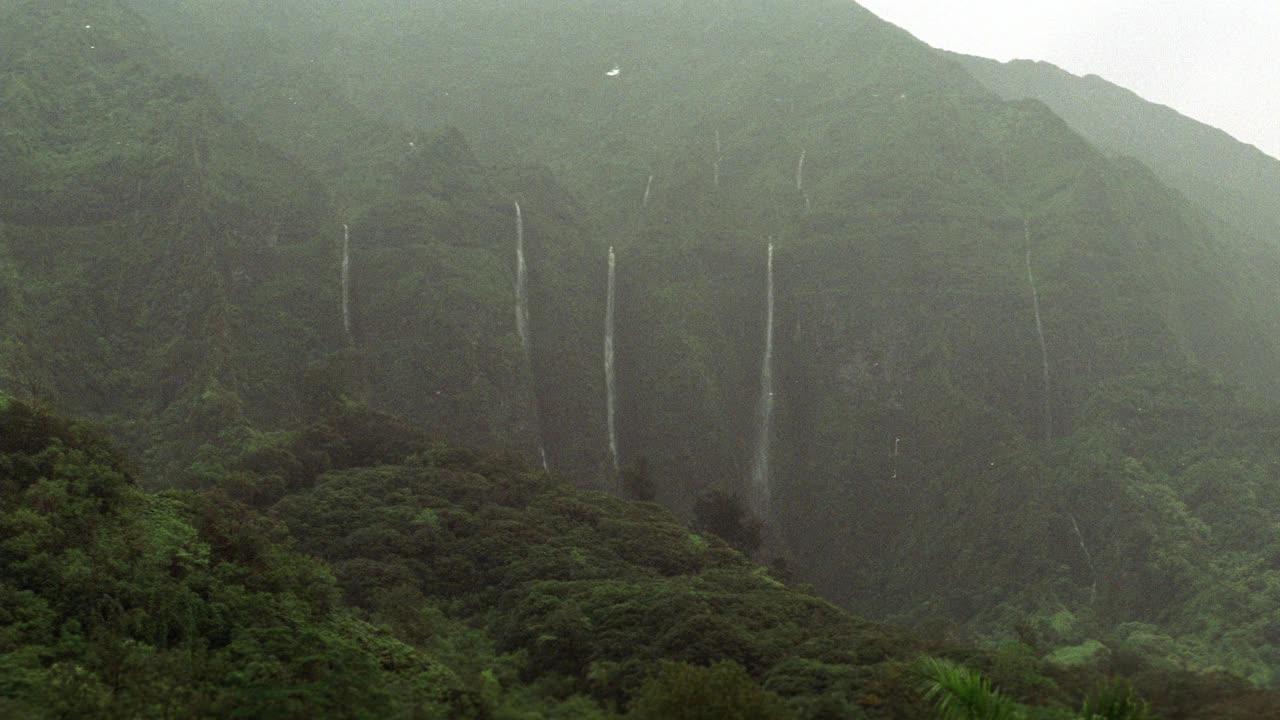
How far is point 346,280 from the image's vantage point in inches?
2126

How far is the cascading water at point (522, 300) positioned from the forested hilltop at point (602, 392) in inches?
12.9

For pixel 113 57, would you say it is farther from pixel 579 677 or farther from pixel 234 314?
pixel 579 677

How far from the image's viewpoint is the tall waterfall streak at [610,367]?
5392cm

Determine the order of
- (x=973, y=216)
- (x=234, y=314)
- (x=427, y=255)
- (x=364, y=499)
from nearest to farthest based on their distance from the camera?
(x=364, y=499)
(x=234, y=314)
(x=427, y=255)
(x=973, y=216)

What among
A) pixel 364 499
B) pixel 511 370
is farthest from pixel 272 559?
pixel 511 370

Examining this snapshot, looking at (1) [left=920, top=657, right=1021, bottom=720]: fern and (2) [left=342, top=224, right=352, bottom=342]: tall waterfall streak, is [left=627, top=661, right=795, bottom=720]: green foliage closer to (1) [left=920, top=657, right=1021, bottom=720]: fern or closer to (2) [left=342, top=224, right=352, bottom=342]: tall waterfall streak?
(1) [left=920, top=657, right=1021, bottom=720]: fern

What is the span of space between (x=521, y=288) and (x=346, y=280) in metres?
9.57

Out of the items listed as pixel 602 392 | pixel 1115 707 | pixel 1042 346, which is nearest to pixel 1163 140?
pixel 1042 346

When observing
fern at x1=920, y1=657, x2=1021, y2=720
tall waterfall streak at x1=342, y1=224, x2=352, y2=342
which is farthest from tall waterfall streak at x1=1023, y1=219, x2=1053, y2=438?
fern at x1=920, y1=657, x2=1021, y2=720

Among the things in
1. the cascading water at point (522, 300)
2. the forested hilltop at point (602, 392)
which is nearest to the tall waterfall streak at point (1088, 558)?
the forested hilltop at point (602, 392)

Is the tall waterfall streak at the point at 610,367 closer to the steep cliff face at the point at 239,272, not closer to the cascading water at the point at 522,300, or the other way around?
the steep cliff face at the point at 239,272

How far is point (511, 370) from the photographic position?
5109 cm

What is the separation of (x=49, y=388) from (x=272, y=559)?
24.4 meters

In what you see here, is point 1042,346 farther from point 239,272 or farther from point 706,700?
point 706,700
